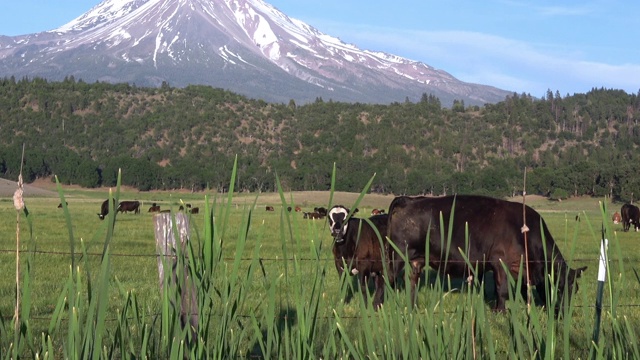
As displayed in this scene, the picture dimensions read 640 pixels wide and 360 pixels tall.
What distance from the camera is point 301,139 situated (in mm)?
157250

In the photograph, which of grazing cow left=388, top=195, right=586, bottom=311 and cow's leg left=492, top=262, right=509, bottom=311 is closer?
cow's leg left=492, top=262, right=509, bottom=311

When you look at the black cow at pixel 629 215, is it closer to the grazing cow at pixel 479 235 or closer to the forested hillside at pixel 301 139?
the grazing cow at pixel 479 235

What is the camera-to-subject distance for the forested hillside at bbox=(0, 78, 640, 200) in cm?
12988

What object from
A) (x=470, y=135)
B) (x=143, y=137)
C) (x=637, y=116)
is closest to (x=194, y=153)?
(x=143, y=137)

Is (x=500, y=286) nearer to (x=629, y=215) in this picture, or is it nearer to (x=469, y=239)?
(x=469, y=239)

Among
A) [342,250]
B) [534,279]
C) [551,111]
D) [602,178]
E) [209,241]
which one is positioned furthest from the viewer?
[551,111]

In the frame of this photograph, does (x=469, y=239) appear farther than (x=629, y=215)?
No

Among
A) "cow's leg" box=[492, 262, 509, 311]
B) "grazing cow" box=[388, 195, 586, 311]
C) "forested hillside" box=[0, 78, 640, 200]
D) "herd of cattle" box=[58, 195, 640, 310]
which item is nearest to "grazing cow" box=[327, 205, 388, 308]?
"herd of cattle" box=[58, 195, 640, 310]

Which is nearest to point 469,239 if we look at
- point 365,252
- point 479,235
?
point 479,235

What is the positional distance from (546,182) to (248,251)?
98.8 metres

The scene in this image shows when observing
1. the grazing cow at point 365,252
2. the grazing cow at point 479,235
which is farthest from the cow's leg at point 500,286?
the grazing cow at point 365,252

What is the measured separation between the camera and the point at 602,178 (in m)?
107

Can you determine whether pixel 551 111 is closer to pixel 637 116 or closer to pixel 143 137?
pixel 637 116

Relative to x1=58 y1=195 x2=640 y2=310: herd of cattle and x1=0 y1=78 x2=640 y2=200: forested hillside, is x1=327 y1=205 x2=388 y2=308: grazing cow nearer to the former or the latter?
x1=58 y1=195 x2=640 y2=310: herd of cattle
